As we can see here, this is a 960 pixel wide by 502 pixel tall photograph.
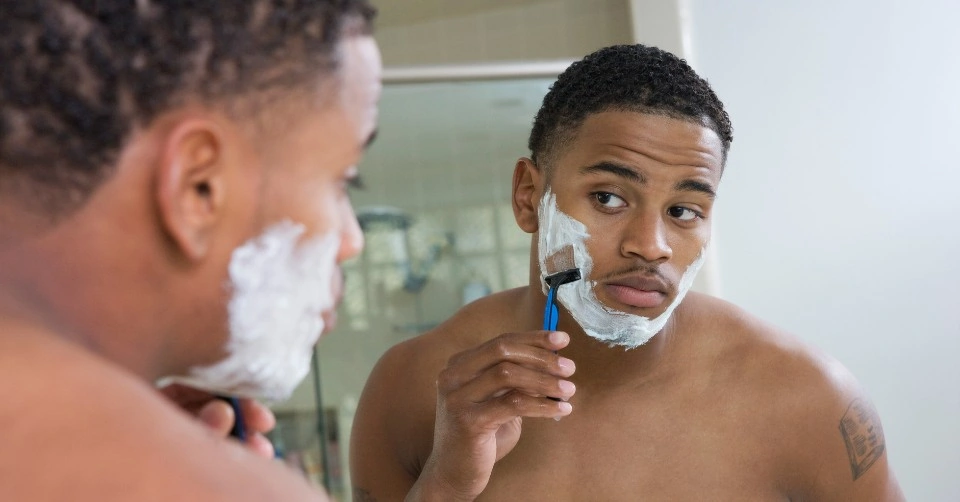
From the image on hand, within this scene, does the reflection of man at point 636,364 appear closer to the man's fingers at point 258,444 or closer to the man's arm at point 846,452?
Result: the man's arm at point 846,452

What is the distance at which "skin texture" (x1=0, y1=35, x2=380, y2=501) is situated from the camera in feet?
1.12

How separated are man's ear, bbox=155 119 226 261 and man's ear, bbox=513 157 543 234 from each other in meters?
0.66

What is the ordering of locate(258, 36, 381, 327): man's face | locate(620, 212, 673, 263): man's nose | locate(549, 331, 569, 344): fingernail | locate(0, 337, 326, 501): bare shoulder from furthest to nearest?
locate(620, 212, 673, 263): man's nose → locate(549, 331, 569, 344): fingernail → locate(258, 36, 381, 327): man's face → locate(0, 337, 326, 501): bare shoulder

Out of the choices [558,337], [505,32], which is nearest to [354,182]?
[558,337]

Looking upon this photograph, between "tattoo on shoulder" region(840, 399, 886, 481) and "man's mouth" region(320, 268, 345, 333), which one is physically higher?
"man's mouth" region(320, 268, 345, 333)

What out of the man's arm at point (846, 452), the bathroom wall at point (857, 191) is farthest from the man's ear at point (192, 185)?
the bathroom wall at point (857, 191)

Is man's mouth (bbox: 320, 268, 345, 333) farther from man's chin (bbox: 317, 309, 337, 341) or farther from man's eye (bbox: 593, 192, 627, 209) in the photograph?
man's eye (bbox: 593, 192, 627, 209)

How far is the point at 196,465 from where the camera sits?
13.9 inches

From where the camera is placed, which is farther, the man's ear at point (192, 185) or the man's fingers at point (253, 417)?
the man's fingers at point (253, 417)

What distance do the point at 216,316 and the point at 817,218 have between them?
1.48m

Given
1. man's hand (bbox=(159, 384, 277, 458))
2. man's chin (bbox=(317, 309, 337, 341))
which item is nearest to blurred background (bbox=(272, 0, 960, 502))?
man's hand (bbox=(159, 384, 277, 458))

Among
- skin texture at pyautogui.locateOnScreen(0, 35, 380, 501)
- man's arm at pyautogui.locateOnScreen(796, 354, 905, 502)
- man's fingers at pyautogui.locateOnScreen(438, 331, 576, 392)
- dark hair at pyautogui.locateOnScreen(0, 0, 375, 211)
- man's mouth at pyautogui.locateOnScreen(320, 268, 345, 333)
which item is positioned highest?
dark hair at pyautogui.locateOnScreen(0, 0, 375, 211)

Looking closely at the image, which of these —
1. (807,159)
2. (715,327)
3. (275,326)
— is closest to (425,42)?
(807,159)

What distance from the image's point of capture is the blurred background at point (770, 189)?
1.71 metres
